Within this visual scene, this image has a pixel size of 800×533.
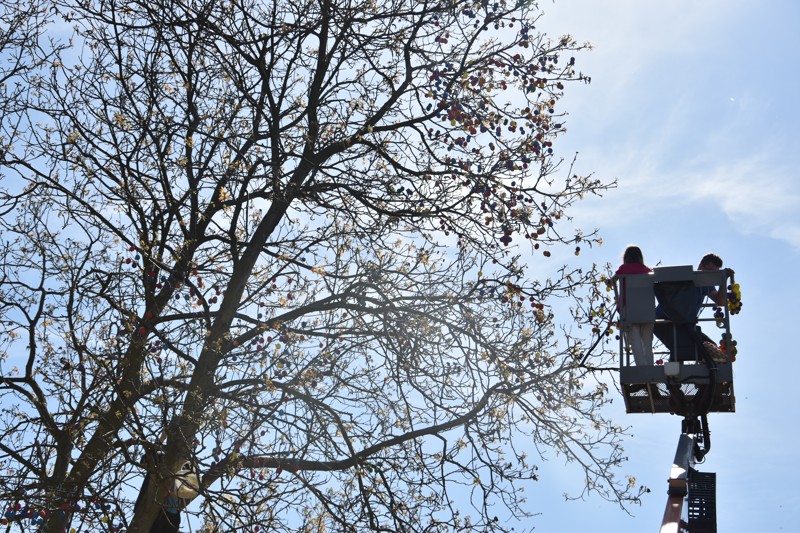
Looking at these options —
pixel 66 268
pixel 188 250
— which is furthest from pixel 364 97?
pixel 66 268

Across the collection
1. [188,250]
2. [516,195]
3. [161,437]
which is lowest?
[161,437]

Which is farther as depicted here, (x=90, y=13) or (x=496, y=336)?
(x=90, y=13)

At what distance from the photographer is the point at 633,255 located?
11.3 meters

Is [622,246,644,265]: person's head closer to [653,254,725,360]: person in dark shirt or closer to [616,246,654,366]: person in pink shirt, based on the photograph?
[616,246,654,366]: person in pink shirt

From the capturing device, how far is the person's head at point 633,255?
1124 centimetres

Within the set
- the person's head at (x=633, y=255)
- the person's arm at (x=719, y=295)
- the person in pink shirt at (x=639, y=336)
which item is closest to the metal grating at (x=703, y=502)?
the person in pink shirt at (x=639, y=336)

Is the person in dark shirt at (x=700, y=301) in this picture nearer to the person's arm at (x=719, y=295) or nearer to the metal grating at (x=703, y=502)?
the person's arm at (x=719, y=295)

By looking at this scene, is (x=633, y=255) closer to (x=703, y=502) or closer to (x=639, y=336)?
(x=639, y=336)

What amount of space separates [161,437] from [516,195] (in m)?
5.14

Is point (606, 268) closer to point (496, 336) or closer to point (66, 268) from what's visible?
point (496, 336)

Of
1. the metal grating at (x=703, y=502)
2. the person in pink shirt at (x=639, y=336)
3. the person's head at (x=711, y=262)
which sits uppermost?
the person's head at (x=711, y=262)

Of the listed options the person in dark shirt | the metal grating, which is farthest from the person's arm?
the metal grating

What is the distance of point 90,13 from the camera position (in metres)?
12.3

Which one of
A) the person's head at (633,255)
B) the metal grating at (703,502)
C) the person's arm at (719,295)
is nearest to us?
the metal grating at (703,502)
